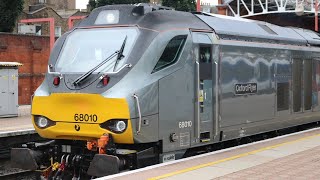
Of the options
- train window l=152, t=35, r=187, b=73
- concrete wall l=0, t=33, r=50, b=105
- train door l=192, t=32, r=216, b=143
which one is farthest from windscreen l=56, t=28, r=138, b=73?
concrete wall l=0, t=33, r=50, b=105

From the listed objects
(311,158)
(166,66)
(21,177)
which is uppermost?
(166,66)

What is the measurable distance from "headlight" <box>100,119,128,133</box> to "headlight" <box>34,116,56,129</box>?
1.13 meters

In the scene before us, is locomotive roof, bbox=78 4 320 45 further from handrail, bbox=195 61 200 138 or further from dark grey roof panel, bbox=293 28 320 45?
dark grey roof panel, bbox=293 28 320 45

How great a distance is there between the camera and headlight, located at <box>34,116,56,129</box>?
28.9 feet

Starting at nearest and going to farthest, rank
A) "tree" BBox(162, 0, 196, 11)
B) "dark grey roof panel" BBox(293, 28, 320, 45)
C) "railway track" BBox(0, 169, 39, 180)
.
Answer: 1. "railway track" BBox(0, 169, 39, 180)
2. "dark grey roof panel" BBox(293, 28, 320, 45)
3. "tree" BBox(162, 0, 196, 11)

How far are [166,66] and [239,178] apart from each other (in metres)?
2.36

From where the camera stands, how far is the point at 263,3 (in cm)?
6238

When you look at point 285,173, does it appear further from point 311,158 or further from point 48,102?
point 48,102

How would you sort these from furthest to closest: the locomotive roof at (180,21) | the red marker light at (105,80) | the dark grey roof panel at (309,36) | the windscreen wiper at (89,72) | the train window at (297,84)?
1. the dark grey roof panel at (309,36)
2. the train window at (297,84)
3. the locomotive roof at (180,21)
4. the windscreen wiper at (89,72)
5. the red marker light at (105,80)

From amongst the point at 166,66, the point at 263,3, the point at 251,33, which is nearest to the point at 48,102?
the point at 166,66

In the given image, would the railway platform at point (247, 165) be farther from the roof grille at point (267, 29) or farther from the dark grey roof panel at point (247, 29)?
the roof grille at point (267, 29)

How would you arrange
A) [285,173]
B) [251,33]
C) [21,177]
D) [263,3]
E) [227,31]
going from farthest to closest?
[263,3] < [21,177] < [251,33] < [227,31] < [285,173]

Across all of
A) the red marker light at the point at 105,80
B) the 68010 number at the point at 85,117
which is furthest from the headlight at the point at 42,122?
the red marker light at the point at 105,80

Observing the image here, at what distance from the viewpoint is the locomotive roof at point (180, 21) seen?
8.99m
